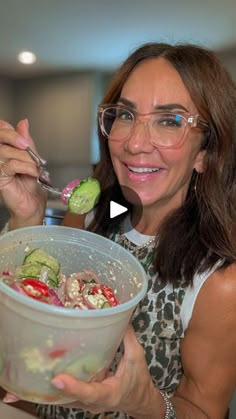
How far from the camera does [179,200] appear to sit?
2.64 ft

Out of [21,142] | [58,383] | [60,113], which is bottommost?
[60,113]

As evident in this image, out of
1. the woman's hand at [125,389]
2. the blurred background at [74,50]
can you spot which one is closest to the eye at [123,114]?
the woman's hand at [125,389]

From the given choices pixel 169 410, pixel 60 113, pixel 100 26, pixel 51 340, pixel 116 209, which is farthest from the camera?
pixel 60 113

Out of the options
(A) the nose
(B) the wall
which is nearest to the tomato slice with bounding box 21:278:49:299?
(A) the nose

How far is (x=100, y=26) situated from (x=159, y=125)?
1216 mm

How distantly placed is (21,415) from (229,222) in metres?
0.46

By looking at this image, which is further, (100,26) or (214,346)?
(100,26)

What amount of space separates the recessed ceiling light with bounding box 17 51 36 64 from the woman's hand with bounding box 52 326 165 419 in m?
1.81

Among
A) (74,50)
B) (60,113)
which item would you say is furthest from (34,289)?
(60,113)

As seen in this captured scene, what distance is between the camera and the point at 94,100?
206cm

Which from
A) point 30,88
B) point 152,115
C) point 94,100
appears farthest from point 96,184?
point 30,88

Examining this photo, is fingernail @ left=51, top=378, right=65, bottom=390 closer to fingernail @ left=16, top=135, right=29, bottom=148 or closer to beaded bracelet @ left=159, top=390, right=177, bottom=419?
beaded bracelet @ left=159, top=390, right=177, bottom=419

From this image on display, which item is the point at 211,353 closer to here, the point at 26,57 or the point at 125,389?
the point at 125,389

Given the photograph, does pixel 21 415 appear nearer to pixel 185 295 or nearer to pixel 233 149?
pixel 185 295
